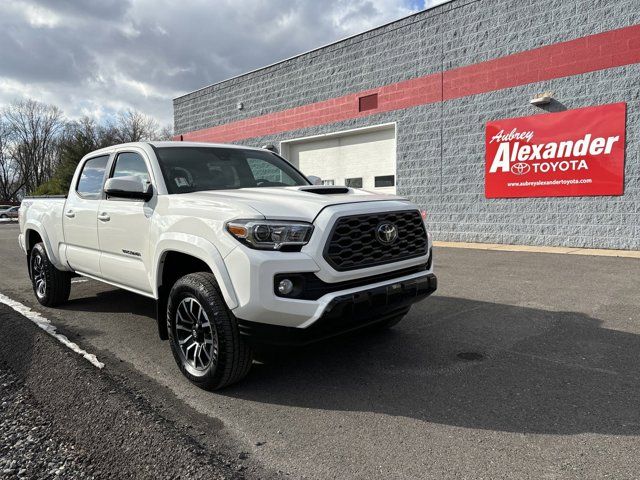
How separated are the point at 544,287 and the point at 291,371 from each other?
443 centimetres

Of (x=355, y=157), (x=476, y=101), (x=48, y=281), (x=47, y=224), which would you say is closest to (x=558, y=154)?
(x=476, y=101)

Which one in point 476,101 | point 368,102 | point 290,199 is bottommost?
point 290,199

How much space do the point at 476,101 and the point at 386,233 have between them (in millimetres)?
10018

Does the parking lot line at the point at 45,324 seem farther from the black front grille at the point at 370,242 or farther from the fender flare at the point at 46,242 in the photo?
the black front grille at the point at 370,242

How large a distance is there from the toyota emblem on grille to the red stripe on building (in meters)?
9.41

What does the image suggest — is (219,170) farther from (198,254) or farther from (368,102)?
(368,102)

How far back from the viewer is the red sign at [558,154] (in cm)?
1016

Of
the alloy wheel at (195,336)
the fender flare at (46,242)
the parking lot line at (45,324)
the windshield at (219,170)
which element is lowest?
the parking lot line at (45,324)

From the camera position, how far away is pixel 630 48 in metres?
9.80

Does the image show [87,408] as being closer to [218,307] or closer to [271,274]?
[218,307]

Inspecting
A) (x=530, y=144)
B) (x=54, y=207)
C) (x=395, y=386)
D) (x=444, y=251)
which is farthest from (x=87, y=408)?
(x=530, y=144)

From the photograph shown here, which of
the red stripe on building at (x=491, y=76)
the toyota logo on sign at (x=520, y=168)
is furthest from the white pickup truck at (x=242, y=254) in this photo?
the red stripe on building at (x=491, y=76)

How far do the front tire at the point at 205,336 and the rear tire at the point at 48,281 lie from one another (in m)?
3.06

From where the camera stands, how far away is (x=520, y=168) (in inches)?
452
